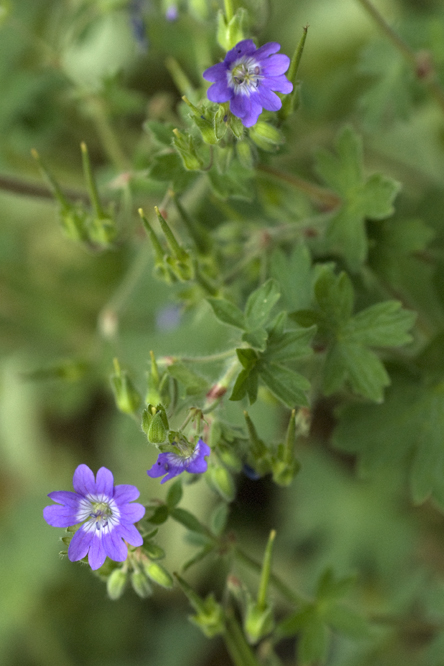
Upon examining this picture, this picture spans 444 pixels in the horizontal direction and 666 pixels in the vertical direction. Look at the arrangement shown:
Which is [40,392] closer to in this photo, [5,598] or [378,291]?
[5,598]

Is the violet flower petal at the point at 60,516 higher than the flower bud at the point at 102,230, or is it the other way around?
the flower bud at the point at 102,230

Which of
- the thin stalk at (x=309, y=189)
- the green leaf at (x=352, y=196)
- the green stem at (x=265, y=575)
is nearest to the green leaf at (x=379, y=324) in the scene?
the green leaf at (x=352, y=196)

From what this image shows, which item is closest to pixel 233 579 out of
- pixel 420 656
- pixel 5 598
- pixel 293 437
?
pixel 293 437

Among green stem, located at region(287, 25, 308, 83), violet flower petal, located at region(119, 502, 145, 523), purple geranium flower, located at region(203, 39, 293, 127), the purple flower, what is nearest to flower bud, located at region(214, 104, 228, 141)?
purple geranium flower, located at region(203, 39, 293, 127)

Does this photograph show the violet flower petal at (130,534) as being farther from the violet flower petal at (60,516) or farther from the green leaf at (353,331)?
the green leaf at (353,331)

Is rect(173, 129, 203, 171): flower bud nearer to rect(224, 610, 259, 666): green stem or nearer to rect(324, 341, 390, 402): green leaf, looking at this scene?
rect(324, 341, 390, 402): green leaf

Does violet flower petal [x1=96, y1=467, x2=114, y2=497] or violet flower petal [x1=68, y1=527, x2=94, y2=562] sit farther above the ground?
violet flower petal [x1=96, y1=467, x2=114, y2=497]
